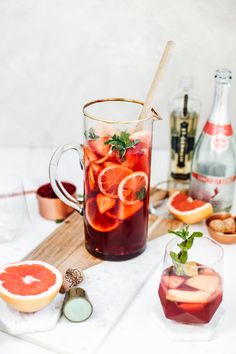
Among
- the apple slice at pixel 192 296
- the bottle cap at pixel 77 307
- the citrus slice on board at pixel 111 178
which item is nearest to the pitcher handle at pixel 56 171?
the citrus slice on board at pixel 111 178

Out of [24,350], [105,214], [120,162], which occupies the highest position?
[120,162]

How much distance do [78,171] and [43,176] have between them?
11 cm

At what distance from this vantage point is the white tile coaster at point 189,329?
45.9 inches

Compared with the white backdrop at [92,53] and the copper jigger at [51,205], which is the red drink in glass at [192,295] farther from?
the white backdrop at [92,53]

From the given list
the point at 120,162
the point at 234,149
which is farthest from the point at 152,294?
the point at 234,149

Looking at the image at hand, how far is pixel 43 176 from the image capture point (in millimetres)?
1869

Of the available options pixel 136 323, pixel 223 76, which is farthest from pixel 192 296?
A: pixel 223 76

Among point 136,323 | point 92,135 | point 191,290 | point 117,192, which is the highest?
point 92,135

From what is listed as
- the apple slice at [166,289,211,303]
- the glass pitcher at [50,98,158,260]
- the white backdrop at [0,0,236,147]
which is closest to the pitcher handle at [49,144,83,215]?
the glass pitcher at [50,98,158,260]

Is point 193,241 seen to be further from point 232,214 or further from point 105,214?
point 232,214

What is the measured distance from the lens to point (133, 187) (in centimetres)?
133

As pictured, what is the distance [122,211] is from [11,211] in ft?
1.04

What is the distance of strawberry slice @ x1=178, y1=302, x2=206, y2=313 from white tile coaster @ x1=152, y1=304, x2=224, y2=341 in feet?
0.16

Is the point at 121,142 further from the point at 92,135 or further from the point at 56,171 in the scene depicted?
the point at 56,171
